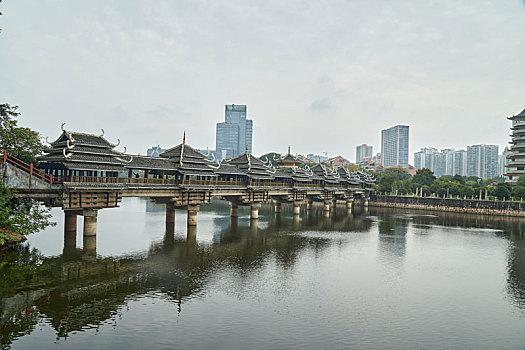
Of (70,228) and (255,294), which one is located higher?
(70,228)

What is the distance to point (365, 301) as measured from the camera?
2536 centimetres

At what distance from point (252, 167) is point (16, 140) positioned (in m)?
32.9

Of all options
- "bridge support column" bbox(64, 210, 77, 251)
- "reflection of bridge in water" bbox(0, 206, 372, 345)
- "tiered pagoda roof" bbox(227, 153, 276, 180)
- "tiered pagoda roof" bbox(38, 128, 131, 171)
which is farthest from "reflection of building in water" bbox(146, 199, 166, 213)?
"tiered pagoda roof" bbox(38, 128, 131, 171)

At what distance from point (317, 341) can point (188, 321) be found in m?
7.38

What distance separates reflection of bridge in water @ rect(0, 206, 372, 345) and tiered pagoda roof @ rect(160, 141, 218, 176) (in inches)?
337

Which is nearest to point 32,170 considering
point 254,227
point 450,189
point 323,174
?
point 254,227

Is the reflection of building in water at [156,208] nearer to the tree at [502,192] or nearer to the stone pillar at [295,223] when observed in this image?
the stone pillar at [295,223]

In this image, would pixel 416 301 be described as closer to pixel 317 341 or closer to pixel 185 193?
pixel 317 341

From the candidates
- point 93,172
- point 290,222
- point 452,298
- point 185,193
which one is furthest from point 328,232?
point 93,172

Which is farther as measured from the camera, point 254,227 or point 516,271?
point 254,227

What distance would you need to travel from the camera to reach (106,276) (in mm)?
28188

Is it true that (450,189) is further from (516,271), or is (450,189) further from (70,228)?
(70,228)

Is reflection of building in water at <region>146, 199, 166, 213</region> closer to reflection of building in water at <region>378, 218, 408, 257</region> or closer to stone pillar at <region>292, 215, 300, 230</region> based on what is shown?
stone pillar at <region>292, 215, 300, 230</region>

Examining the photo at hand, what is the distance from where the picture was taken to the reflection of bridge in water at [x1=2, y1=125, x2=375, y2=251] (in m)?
33.7
